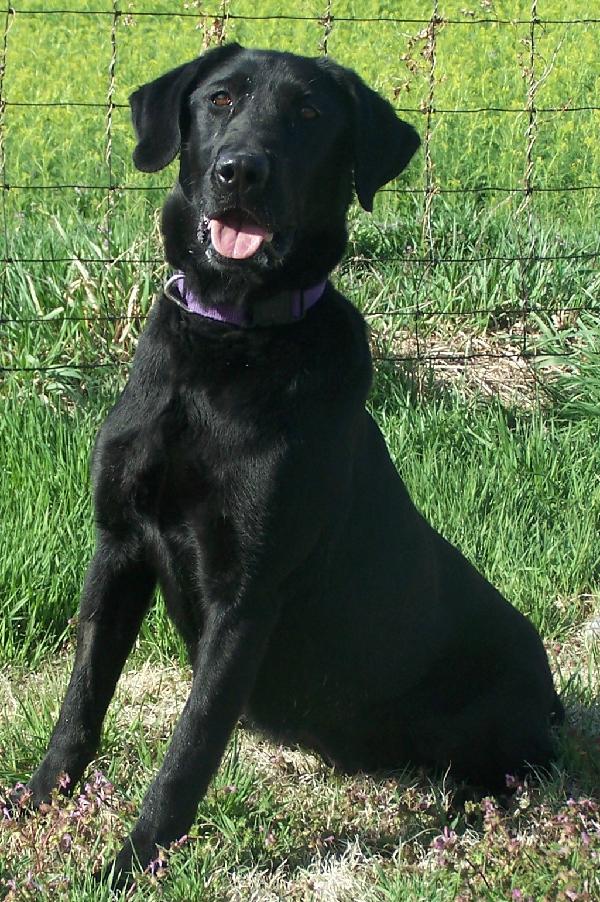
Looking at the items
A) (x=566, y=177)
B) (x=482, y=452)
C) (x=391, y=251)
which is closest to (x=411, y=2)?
(x=566, y=177)

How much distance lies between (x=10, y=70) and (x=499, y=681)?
7.67 meters

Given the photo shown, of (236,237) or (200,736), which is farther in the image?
(236,237)

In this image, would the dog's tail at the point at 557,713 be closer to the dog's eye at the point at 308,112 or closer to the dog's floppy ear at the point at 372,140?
the dog's floppy ear at the point at 372,140

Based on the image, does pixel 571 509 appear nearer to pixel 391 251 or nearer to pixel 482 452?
pixel 482 452

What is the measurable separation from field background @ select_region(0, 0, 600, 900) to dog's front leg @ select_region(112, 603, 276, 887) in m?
0.08

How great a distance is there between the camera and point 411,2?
10883 mm

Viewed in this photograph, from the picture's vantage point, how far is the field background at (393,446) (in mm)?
2627

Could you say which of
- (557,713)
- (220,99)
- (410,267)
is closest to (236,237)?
(220,99)

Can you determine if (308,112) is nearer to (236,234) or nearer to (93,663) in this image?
(236,234)

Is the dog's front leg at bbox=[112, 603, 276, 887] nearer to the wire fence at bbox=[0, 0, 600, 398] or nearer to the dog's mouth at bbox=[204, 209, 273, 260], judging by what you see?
the dog's mouth at bbox=[204, 209, 273, 260]

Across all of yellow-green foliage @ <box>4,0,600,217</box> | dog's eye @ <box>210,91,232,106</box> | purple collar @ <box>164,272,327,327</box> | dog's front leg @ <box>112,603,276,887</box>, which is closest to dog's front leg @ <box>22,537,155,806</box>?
dog's front leg @ <box>112,603,276,887</box>

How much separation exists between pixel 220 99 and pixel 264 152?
0.80ft

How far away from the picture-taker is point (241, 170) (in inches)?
100.0

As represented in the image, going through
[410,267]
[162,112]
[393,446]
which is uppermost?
[162,112]
